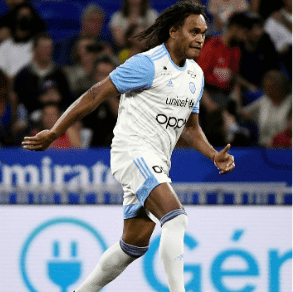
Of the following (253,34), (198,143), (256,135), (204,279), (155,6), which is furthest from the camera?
(155,6)

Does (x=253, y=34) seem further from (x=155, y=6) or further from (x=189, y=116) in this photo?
(x=189, y=116)

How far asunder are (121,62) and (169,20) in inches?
135

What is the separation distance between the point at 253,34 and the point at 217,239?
3.36m

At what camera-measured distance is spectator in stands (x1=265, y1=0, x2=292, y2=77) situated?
6418mm

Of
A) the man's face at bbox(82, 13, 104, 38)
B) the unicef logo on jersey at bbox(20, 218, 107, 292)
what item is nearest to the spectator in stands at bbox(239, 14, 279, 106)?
the man's face at bbox(82, 13, 104, 38)

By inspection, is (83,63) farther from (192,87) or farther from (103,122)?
(192,87)

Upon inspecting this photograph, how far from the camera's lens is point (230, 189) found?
4617 millimetres

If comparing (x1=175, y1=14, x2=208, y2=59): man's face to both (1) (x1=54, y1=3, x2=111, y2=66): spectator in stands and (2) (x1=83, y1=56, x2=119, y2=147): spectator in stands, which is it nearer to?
(2) (x1=83, y1=56, x2=119, y2=147): spectator in stands

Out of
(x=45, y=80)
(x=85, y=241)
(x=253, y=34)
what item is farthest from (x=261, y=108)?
(x=85, y=241)

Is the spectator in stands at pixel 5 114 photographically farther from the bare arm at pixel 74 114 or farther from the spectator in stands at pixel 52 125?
the bare arm at pixel 74 114

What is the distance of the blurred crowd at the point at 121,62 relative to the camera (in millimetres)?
5953

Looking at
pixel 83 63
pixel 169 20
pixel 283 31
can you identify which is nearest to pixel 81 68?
pixel 83 63

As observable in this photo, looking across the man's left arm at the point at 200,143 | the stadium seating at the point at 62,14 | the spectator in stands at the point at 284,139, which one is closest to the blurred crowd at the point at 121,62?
the spectator in stands at the point at 284,139

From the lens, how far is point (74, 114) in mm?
2766
